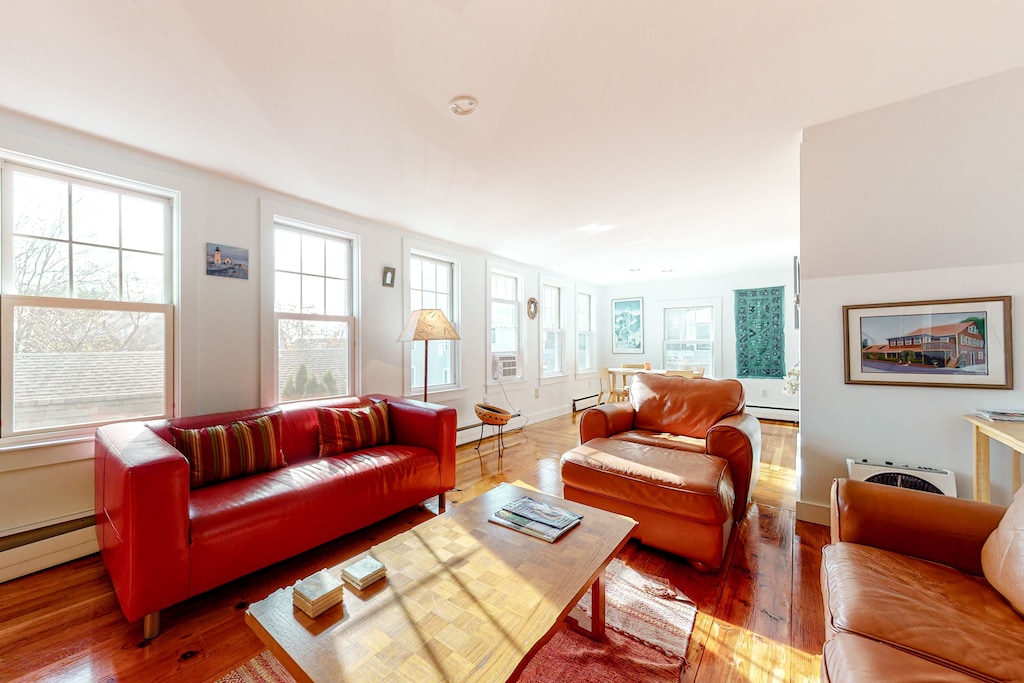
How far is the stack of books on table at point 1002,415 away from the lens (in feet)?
5.66

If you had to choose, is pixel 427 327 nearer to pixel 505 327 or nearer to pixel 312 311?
pixel 312 311

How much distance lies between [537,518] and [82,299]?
2.72 m

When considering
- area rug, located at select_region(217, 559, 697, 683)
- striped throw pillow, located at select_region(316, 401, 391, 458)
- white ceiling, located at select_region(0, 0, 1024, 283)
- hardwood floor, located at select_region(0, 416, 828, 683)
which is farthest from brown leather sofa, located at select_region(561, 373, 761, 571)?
white ceiling, located at select_region(0, 0, 1024, 283)

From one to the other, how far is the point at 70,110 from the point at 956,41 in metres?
3.96

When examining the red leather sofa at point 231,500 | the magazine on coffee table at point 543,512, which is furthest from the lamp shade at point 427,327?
the magazine on coffee table at point 543,512

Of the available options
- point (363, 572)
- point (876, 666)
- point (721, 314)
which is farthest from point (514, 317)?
point (876, 666)

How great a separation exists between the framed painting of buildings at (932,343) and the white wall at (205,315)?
3321 mm

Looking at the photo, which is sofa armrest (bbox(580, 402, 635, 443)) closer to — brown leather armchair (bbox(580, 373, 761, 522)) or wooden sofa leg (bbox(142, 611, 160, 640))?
brown leather armchair (bbox(580, 373, 761, 522))

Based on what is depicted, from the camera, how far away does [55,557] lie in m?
1.94

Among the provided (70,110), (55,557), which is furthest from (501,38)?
(55,557)

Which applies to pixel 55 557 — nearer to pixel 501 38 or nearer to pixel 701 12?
pixel 501 38

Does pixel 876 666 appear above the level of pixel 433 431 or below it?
below

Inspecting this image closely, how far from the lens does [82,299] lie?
2.09m

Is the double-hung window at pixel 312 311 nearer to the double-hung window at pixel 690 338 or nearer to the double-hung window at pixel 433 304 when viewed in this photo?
the double-hung window at pixel 433 304
